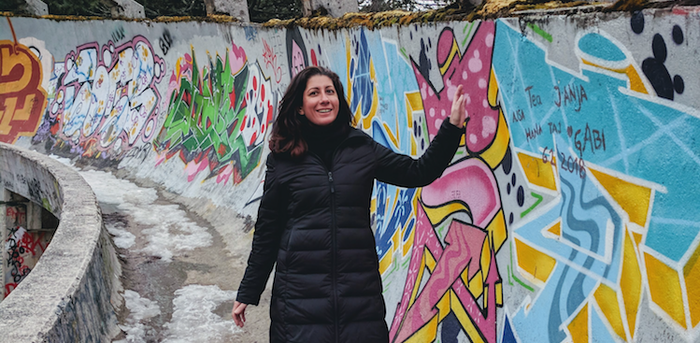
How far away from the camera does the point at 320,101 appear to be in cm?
296

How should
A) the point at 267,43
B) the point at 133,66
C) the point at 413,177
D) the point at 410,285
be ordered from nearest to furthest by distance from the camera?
the point at 413,177, the point at 410,285, the point at 267,43, the point at 133,66

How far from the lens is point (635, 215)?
8.05ft

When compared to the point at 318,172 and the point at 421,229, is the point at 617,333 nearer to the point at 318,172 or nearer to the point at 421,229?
the point at 318,172

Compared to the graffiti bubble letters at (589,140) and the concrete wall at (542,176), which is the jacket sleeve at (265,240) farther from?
the graffiti bubble letters at (589,140)

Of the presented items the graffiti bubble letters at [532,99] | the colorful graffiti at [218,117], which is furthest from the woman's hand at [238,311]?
the colorful graffiti at [218,117]

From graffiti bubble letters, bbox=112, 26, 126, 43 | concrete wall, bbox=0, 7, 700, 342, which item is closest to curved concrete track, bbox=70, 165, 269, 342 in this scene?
concrete wall, bbox=0, 7, 700, 342

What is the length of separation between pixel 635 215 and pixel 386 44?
3215 mm

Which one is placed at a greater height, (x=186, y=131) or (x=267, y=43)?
(x=267, y=43)

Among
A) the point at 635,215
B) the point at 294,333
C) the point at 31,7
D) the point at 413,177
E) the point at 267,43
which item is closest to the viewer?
the point at 635,215

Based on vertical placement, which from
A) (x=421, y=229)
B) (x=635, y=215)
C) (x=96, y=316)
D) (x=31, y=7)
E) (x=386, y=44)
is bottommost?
(x=96, y=316)

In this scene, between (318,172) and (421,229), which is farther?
(421,229)

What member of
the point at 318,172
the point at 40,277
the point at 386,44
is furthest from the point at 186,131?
the point at 318,172

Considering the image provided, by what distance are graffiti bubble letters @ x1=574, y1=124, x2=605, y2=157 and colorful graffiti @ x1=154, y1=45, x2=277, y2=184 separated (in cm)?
615

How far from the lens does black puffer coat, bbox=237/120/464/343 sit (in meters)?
2.77
